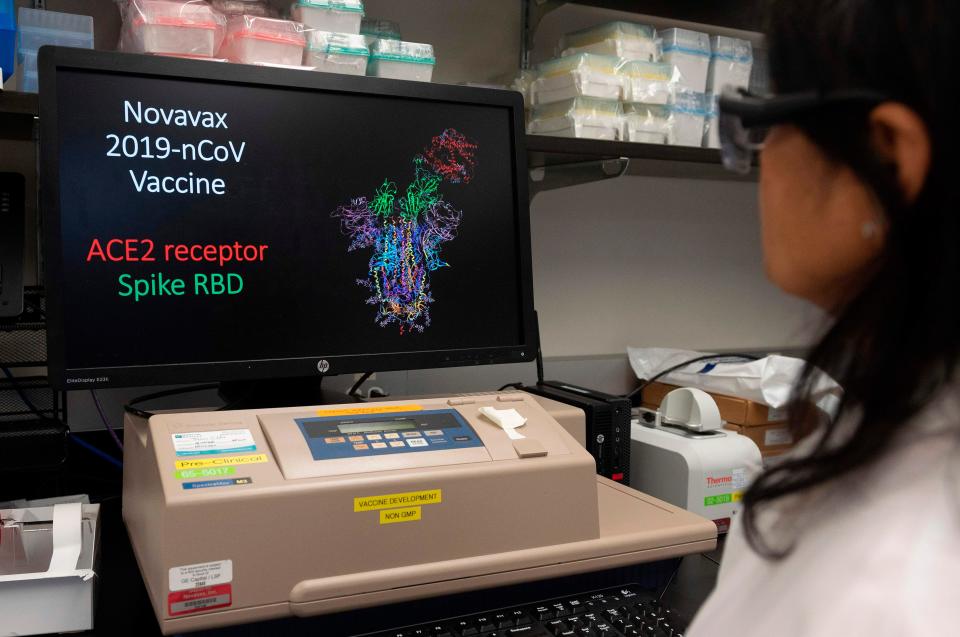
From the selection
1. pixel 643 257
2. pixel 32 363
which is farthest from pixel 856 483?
pixel 643 257

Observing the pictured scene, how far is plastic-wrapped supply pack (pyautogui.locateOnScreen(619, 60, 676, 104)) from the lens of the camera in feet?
4.76

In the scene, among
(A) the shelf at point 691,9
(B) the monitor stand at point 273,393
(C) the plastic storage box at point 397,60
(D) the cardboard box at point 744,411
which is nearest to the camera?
(B) the monitor stand at point 273,393

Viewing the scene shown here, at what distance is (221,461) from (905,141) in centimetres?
70

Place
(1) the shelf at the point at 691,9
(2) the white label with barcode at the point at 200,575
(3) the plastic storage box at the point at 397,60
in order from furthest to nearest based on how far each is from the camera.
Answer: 1. (1) the shelf at the point at 691,9
2. (3) the plastic storage box at the point at 397,60
3. (2) the white label with barcode at the point at 200,575

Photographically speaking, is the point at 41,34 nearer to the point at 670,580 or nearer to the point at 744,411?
the point at 670,580

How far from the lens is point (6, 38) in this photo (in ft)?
3.36

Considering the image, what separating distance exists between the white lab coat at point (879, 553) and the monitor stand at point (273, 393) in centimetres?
81

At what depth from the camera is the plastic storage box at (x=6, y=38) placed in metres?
1.02

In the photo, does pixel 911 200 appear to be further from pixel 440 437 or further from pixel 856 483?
pixel 440 437

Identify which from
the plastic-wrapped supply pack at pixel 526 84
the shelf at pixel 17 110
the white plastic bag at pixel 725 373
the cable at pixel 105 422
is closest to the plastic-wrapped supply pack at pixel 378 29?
the plastic-wrapped supply pack at pixel 526 84

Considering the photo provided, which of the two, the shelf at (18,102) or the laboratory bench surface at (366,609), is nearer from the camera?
the laboratory bench surface at (366,609)

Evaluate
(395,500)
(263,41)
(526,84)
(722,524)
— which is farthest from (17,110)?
(722,524)

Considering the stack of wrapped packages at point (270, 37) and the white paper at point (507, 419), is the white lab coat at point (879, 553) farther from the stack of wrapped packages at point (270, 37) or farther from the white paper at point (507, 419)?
the stack of wrapped packages at point (270, 37)

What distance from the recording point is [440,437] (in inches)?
38.2
